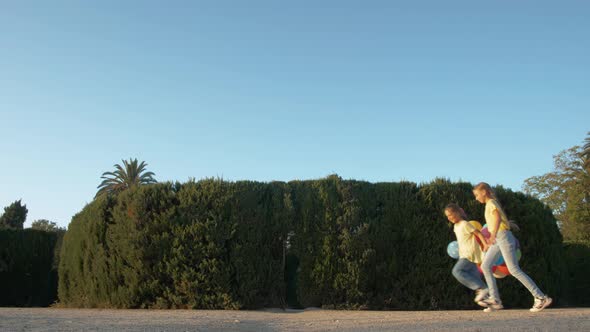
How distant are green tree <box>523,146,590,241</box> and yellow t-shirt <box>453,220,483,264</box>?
31.6 meters

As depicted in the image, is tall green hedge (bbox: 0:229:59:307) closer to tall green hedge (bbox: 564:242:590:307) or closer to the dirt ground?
the dirt ground

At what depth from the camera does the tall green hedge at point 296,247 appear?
11.8m

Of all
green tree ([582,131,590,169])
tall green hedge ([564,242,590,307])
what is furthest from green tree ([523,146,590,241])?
tall green hedge ([564,242,590,307])

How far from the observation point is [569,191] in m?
42.8

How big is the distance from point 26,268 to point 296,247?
10648mm

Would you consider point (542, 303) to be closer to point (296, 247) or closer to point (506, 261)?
point (506, 261)

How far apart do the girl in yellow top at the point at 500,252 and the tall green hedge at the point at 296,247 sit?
361cm

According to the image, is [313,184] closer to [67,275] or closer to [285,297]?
[285,297]

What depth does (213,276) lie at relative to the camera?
459 inches

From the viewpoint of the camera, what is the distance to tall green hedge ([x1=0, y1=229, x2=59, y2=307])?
1747cm

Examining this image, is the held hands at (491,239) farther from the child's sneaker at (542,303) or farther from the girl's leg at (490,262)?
the child's sneaker at (542,303)

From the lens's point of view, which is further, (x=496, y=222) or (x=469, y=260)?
(x=469, y=260)

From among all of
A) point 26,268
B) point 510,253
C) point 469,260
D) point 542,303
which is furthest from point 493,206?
point 26,268

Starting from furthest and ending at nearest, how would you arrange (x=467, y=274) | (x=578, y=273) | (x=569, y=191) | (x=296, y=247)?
1. (x=569, y=191)
2. (x=578, y=273)
3. (x=296, y=247)
4. (x=467, y=274)
